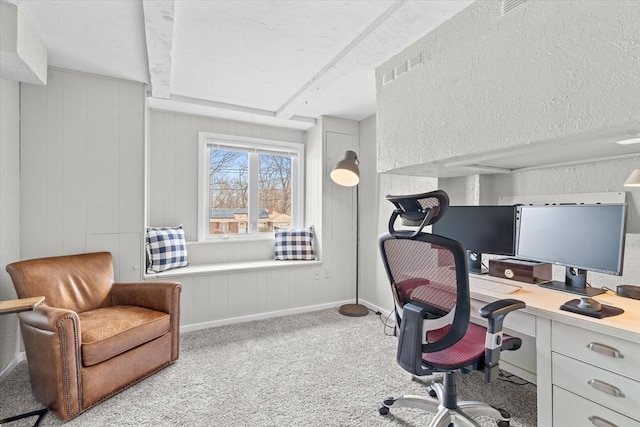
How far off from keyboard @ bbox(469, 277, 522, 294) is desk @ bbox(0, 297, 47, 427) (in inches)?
94.1

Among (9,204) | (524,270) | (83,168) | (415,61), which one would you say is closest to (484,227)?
(524,270)

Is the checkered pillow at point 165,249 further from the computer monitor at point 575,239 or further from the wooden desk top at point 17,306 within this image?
the computer monitor at point 575,239

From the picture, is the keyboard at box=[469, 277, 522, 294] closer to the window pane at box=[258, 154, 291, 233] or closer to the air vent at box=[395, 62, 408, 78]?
the air vent at box=[395, 62, 408, 78]

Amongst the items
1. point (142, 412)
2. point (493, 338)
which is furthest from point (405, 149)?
point (142, 412)

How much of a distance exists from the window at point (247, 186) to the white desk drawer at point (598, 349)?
121 inches

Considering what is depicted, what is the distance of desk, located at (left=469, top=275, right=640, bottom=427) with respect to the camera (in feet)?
3.85

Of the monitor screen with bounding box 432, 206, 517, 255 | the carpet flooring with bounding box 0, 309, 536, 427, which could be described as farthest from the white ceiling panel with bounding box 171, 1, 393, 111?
the carpet flooring with bounding box 0, 309, 536, 427

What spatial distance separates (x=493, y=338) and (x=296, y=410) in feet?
3.90

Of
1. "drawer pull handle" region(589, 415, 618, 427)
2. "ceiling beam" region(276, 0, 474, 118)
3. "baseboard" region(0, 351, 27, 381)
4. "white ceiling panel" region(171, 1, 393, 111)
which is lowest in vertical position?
"baseboard" region(0, 351, 27, 381)

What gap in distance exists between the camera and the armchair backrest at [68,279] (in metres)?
2.04

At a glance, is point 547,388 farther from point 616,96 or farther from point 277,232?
point 277,232

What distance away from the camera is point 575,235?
68.7 inches

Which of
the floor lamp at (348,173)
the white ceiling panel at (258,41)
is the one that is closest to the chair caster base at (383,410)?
the floor lamp at (348,173)

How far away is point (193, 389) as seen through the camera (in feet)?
6.61
